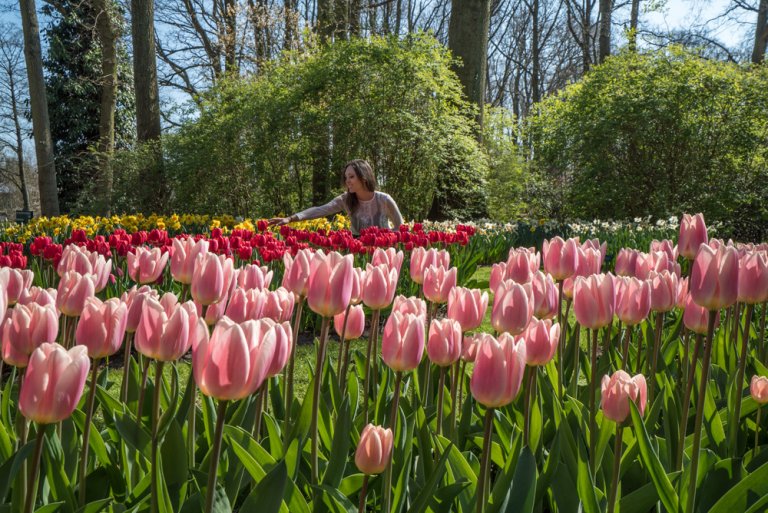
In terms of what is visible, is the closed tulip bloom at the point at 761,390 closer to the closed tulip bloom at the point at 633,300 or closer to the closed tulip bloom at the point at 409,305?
the closed tulip bloom at the point at 633,300

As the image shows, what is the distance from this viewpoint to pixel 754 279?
53.4 inches

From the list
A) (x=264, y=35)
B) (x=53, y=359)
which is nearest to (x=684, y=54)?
(x=264, y=35)

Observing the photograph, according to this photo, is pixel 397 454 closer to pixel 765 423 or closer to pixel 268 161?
pixel 765 423

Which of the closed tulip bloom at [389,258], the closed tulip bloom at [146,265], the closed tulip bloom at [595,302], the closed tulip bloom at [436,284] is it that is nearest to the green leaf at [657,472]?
the closed tulip bloom at [595,302]

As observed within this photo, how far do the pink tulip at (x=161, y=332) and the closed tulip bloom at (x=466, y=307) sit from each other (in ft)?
2.13

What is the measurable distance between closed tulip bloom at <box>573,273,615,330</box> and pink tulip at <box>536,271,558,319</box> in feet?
0.31

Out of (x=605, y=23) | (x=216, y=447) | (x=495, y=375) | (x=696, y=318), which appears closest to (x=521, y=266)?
(x=696, y=318)

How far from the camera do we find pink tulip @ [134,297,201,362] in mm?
1100

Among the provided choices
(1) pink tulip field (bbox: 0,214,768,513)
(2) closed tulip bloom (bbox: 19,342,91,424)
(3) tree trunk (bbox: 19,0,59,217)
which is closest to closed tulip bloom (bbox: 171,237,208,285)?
(1) pink tulip field (bbox: 0,214,768,513)

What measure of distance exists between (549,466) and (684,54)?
Answer: 1295 centimetres

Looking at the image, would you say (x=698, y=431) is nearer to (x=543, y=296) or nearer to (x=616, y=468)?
(x=616, y=468)

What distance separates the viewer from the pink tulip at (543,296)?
1.60m

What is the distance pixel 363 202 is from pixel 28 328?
557cm

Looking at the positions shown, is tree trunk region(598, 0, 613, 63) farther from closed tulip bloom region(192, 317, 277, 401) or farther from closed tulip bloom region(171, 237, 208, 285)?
closed tulip bloom region(192, 317, 277, 401)
